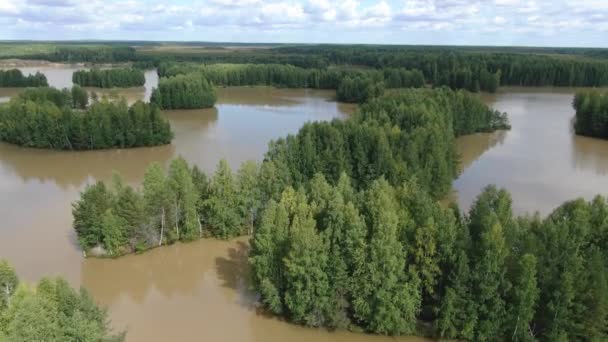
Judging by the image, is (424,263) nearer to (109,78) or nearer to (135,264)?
(135,264)

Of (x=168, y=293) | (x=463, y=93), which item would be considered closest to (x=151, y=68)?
(x=463, y=93)

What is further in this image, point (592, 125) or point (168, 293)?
point (592, 125)

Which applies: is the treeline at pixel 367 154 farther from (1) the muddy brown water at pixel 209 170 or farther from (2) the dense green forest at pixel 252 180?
(1) the muddy brown water at pixel 209 170

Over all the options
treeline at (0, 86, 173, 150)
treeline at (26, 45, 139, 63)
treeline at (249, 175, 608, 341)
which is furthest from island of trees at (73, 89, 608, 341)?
treeline at (26, 45, 139, 63)

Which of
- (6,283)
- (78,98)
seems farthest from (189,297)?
(78,98)

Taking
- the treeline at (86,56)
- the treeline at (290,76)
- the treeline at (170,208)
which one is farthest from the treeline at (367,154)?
the treeline at (86,56)

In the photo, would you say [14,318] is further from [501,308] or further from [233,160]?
[233,160]
